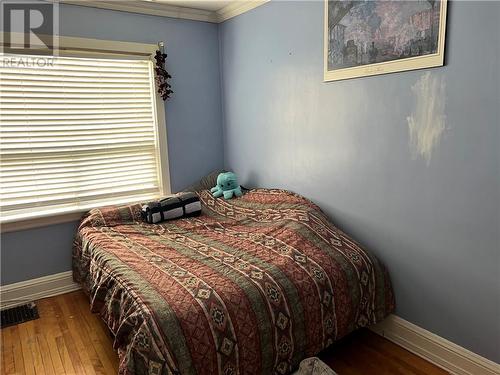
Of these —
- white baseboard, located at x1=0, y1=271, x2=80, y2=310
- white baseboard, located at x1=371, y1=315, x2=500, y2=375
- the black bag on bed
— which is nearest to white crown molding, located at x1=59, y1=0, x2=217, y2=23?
the black bag on bed

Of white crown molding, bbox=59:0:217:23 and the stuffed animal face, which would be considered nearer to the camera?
white crown molding, bbox=59:0:217:23

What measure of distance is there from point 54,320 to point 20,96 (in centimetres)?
156

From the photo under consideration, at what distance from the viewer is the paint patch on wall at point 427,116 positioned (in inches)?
72.5

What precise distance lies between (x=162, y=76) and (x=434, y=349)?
2.71 meters

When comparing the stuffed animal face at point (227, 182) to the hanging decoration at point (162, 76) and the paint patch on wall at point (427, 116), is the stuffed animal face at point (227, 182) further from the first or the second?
the paint patch on wall at point (427, 116)

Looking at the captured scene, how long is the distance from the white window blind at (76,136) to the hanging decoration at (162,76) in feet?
0.26

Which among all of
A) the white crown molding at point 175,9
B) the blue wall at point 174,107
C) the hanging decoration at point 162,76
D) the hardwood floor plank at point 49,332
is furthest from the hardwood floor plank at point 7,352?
the white crown molding at point 175,9

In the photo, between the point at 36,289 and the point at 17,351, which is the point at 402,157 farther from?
the point at 36,289

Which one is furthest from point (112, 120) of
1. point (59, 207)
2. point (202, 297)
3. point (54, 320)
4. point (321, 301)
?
point (321, 301)

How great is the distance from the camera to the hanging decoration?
3.06m

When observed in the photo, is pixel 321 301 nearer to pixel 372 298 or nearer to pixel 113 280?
pixel 372 298

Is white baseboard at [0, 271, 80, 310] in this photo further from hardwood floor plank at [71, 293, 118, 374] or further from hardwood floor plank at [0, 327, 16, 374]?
hardwood floor plank at [0, 327, 16, 374]

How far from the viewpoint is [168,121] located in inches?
127

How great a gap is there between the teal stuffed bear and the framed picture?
117 centimetres
